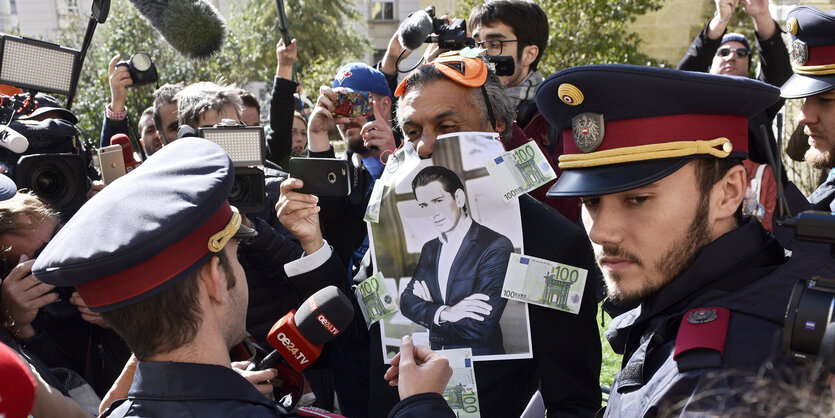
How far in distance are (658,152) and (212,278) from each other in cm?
109

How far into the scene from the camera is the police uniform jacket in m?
1.40

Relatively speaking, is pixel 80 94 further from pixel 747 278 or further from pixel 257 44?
pixel 747 278

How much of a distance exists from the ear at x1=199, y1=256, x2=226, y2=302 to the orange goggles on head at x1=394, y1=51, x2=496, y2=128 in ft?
3.76

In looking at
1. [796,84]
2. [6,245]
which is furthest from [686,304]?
[6,245]

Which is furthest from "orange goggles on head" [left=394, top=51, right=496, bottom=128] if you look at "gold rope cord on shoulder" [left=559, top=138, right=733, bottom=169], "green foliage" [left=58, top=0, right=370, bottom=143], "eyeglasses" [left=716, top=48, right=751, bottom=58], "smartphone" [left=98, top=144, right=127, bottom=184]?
"green foliage" [left=58, top=0, right=370, bottom=143]

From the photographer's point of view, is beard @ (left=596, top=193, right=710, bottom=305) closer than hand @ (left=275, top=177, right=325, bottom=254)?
Yes

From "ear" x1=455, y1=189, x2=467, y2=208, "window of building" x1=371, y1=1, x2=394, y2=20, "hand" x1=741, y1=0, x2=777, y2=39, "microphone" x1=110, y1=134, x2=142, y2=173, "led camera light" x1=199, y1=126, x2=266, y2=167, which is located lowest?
"microphone" x1=110, y1=134, x2=142, y2=173

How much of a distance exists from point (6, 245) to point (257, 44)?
27.3 metres

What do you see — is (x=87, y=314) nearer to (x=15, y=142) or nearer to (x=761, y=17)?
(x=15, y=142)

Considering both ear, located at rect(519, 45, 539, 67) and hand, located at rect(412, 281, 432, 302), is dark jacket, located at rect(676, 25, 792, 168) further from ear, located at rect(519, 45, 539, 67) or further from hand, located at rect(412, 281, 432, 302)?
hand, located at rect(412, 281, 432, 302)

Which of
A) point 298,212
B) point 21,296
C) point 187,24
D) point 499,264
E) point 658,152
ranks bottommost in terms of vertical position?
point 21,296

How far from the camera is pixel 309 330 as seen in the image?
2055 mm

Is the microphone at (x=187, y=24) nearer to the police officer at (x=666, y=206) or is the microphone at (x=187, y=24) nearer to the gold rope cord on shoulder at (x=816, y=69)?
the police officer at (x=666, y=206)

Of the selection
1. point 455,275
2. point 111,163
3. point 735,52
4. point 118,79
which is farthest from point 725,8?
point 118,79
